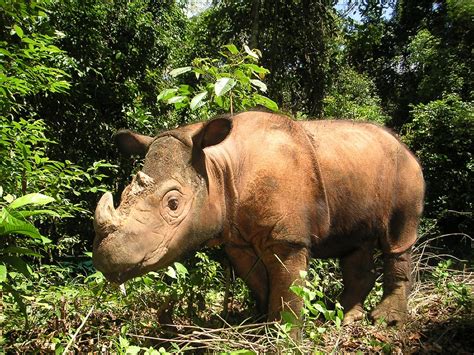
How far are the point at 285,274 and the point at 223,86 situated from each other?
4.58 ft

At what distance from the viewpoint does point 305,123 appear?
4.02 meters

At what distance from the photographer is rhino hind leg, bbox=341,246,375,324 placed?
4.17 meters

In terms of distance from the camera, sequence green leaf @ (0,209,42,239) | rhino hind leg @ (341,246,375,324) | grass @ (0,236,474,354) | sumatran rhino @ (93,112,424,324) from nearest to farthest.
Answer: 1. green leaf @ (0,209,42,239)
2. sumatran rhino @ (93,112,424,324)
3. grass @ (0,236,474,354)
4. rhino hind leg @ (341,246,375,324)

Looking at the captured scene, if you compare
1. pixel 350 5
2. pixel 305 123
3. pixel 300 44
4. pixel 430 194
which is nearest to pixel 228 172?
pixel 305 123

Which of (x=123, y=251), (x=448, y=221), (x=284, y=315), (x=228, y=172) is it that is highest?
(x=228, y=172)

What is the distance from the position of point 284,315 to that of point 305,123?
174 centimetres

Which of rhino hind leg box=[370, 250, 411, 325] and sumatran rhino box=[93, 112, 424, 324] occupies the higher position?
sumatran rhino box=[93, 112, 424, 324]

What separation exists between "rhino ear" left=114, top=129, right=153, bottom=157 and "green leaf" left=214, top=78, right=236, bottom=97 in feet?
1.93

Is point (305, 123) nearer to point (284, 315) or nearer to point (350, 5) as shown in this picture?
point (284, 315)

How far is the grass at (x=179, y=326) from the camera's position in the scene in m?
3.11

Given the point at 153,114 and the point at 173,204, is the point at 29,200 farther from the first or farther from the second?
the point at 153,114

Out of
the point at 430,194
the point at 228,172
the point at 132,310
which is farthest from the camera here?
the point at 430,194

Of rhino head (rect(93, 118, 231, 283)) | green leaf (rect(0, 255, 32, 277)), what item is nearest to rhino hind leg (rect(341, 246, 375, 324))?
rhino head (rect(93, 118, 231, 283))

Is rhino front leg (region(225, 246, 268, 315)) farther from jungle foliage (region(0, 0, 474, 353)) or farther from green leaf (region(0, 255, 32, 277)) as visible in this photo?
green leaf (region(0, 255, 32, 277))
